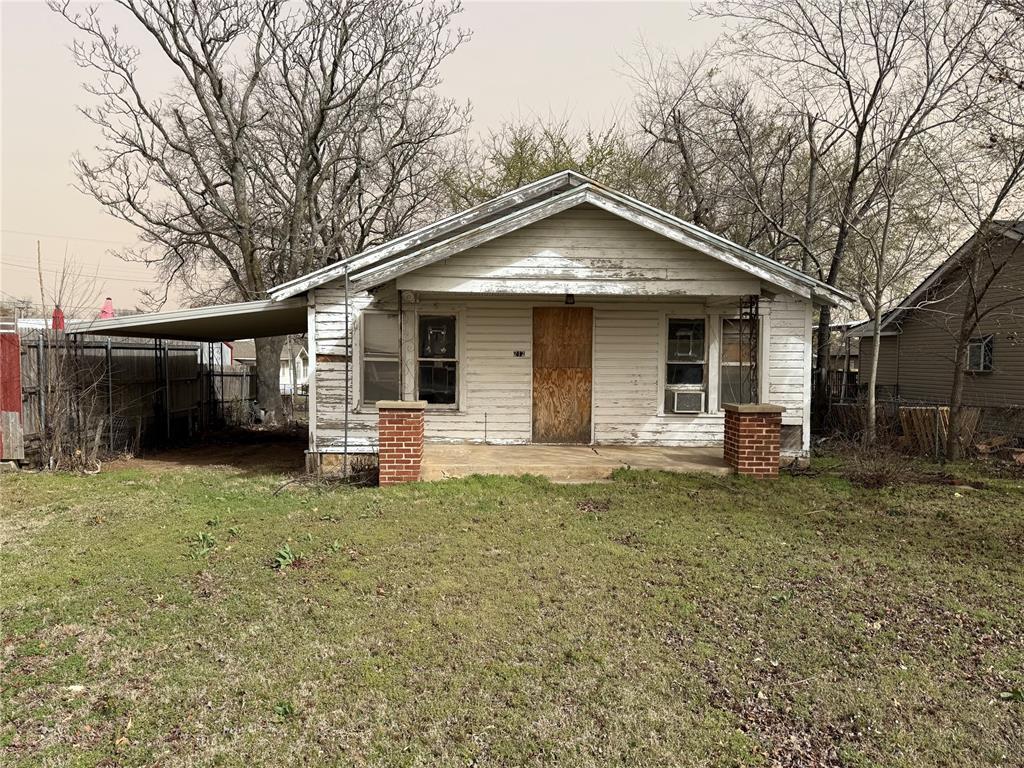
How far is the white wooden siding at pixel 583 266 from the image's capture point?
8094 millimetres

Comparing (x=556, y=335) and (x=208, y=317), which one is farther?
(x=556, y=335)

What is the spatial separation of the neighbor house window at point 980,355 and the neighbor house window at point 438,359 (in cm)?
1405

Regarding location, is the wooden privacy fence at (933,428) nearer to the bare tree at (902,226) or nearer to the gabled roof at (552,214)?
the bare tree at (902,226)

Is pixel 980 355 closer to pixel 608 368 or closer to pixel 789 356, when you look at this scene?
pixel 789 356

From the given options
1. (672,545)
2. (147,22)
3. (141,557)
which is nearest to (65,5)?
(147,22)

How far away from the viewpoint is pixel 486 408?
9516mm

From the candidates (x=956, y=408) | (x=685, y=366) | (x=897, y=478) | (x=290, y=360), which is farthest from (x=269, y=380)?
(x=290, y=360)

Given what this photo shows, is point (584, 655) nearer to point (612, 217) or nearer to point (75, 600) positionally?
point (75, 600)

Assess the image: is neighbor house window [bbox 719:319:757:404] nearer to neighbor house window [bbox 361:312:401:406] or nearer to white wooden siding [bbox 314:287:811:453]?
white wooden siding [bbox 314:287:811:453]

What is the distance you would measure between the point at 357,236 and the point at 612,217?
14.8m

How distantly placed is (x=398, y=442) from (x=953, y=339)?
1494cm

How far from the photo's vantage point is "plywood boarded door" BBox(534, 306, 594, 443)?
960cm

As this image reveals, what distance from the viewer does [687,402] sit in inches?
380

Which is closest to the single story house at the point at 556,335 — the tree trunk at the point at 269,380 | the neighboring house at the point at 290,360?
the tree trunk at the point at 269,380
